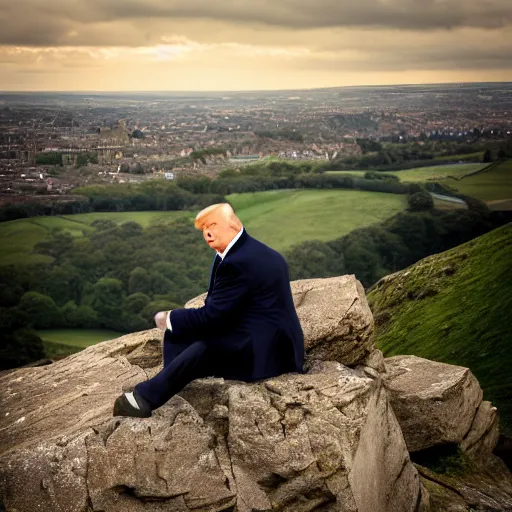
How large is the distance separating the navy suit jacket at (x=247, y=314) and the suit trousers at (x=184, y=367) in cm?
5

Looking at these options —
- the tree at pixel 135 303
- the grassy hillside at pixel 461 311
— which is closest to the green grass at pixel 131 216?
the tree at pixel 135 303

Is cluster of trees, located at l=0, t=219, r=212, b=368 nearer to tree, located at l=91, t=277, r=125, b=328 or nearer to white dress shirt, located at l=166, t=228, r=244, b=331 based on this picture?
tree, located at l=91, t=277, r=125, b=328

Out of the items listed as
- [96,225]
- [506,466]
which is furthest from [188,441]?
[96,225]

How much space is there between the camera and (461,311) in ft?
60.9

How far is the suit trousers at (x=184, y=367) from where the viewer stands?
7305 mm

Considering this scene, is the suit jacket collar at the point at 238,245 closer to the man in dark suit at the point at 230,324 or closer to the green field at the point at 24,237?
the man in dark suit at the point at 230,324

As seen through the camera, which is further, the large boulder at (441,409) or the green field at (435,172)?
the green field at (435,172)

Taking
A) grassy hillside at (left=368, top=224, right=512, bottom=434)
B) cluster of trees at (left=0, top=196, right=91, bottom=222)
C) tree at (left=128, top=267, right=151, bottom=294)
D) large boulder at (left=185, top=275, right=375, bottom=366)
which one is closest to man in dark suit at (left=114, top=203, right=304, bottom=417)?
large boulder at (left=185, top=275, right=375, bottom=366)

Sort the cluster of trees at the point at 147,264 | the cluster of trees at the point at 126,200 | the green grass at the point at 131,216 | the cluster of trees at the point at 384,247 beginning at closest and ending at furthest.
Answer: the cluster of trees at the point at 147,264 → the cluster of trees at the point at 384,247 → the cluster of trees at the point at 126,200 → the green grass at the point at 131,216

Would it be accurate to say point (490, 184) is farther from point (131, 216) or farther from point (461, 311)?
point (461, 311)

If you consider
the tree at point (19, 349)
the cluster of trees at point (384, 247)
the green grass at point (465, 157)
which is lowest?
the tree at point (19, 349)

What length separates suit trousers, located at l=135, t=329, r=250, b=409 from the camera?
7.30m

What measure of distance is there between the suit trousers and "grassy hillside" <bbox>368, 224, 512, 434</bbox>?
750 centimetres

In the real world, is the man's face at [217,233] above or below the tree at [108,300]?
above
